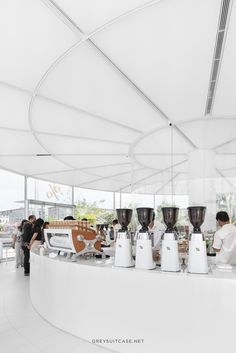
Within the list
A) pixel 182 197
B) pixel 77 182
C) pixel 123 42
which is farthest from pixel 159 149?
pixel 77 182

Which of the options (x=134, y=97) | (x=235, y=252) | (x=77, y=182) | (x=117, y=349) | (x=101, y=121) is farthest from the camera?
(x=77, y=182)

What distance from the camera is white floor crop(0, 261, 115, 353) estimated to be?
3871 mm

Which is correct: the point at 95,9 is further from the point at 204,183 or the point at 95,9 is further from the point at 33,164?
the point at 33,164

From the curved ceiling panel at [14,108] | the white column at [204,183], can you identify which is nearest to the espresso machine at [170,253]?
the curved ceiling panel at [14,108]

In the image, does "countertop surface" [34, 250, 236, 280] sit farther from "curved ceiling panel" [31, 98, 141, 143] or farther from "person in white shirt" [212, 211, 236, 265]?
"curved ceiling panel" [31, 98, 141, 143]

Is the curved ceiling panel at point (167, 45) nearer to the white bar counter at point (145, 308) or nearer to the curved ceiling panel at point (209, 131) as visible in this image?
the curved ceiling panel at point (209, 131)

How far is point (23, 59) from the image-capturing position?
4824 mm

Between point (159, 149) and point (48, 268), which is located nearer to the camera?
point (48, 268)

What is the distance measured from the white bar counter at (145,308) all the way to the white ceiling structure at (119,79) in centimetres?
294

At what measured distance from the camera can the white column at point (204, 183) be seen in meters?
8.43

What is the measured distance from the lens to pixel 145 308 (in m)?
3.68

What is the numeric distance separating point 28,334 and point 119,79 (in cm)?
409

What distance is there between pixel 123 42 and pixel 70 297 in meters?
3.50

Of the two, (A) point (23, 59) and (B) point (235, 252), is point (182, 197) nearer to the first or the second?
(B) point (235, 252)
